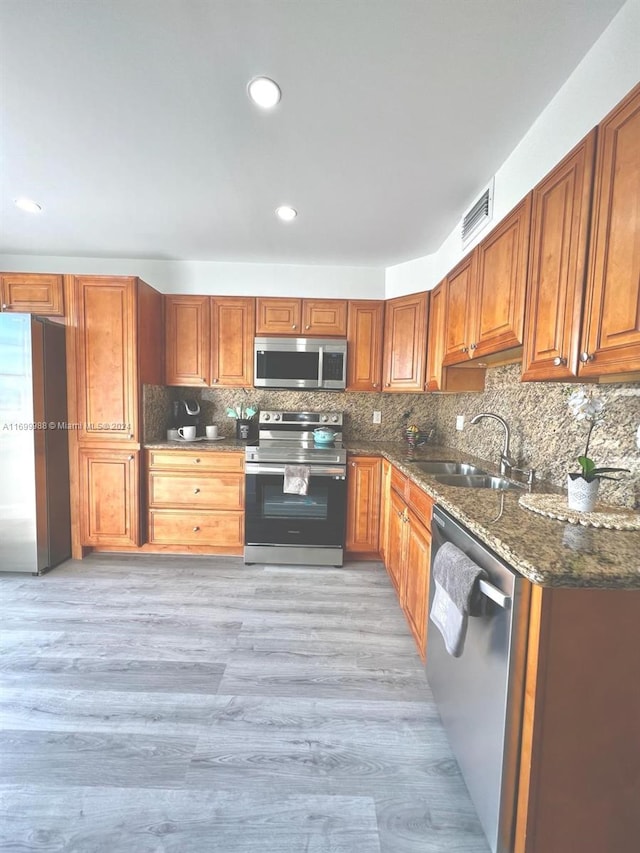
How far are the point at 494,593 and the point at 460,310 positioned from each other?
1692 millimetres

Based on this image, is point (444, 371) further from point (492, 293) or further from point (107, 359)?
point (107, 359)

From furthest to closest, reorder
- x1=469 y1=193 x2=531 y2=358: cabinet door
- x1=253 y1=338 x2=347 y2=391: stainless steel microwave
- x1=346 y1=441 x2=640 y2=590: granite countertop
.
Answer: x1=253 y1=338 x2=347 y2=391: stainless steel microwave, x1=469 y1=193 x2=531 y2=358: cabinet door, x1=346 y1=441 x2=640 y2=590: granite countertop

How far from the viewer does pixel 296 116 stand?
1.50 meters

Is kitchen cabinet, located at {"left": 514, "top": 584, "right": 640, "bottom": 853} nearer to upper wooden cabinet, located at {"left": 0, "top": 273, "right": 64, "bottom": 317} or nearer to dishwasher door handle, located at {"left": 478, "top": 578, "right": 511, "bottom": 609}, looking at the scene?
dishwasher door handle, located at {"left": 478, "top": 578, "right": 511, "bottom": 609}

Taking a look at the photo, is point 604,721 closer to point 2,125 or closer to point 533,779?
point 533,779

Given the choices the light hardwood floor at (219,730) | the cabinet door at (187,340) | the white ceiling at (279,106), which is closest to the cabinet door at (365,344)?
the white ceiling at (279,106)

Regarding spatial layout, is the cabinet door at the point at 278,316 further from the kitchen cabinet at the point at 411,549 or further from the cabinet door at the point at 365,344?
the kitchen cabinet at the point at 411,549

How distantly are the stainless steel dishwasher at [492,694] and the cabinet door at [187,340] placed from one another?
2.55 meters

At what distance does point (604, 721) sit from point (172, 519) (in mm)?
2759

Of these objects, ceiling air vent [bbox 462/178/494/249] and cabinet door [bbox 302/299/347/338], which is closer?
ceiling air vent [bbox 462/178/494/249]

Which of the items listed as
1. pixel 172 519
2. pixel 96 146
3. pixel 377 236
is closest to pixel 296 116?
pixel 96 146

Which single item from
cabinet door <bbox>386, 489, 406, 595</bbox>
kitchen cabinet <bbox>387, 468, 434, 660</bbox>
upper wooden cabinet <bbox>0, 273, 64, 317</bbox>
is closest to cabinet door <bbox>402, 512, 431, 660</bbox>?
kitchen cabinet <bbox>387, 468, 434, 660</bbox>

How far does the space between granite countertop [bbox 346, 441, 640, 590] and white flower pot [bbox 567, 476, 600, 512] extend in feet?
→ 0.37

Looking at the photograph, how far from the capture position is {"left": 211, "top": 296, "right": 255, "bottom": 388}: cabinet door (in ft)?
9.89
